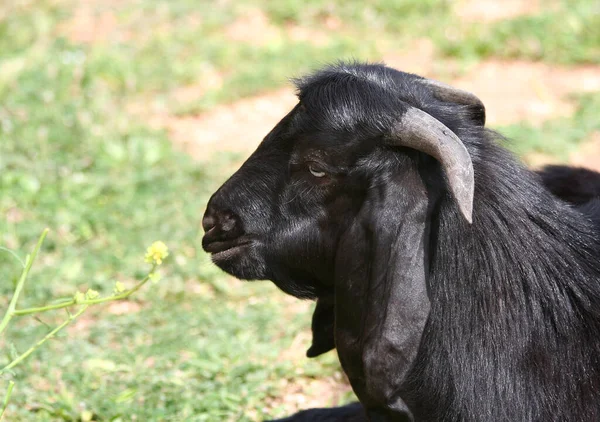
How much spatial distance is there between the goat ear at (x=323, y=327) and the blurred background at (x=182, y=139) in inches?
32.5

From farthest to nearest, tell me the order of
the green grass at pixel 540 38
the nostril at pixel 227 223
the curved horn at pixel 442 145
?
the green grass at pixel 540 38 → the nostril at pixel 227 223 → the curved horn at pixel 442 145

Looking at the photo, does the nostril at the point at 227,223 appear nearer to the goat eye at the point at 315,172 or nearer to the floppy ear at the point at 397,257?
the goat eye at the point at 315,172

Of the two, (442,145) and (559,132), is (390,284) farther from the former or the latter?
(559,132)

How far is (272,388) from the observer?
15.5 feet

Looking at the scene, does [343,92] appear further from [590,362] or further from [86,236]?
[86,236]

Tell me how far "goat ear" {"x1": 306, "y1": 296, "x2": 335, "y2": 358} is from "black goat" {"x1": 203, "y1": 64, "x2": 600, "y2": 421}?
429 mm

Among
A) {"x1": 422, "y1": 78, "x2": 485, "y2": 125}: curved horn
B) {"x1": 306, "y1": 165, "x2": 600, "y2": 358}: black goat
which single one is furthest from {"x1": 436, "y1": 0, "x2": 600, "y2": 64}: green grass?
{"x1": 422, "y1": 78, "x2": 485, "y2": 125}: curved horn

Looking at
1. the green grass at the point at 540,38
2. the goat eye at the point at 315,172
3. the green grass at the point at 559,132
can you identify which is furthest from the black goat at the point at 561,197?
the green grass at the point at 540,38

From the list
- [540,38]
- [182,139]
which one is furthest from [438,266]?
[540,38]

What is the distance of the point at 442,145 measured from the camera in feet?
9.86

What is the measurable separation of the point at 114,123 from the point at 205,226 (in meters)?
4.78

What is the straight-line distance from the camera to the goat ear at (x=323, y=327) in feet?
12.3

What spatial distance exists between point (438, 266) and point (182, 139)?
208 inches

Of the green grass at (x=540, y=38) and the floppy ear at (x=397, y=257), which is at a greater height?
the green grass at (x=540, y=38)
